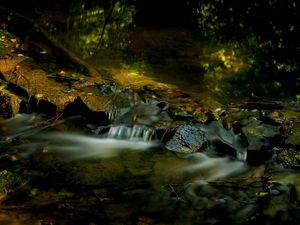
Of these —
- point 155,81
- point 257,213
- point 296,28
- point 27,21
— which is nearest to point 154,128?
point 155,81

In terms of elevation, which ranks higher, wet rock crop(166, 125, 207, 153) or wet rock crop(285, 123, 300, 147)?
wet rock crop(285, 123, 300, 147)

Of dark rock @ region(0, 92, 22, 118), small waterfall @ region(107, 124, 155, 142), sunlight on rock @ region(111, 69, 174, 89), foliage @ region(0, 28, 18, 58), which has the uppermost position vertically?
foliage @ region(0, 28, 18, 58)

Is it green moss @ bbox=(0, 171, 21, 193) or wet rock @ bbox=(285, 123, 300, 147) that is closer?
green moss @ bbox=(0, 171, 21, 193)

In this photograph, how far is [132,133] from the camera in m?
6.68

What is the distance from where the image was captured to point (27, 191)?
4.85 metres

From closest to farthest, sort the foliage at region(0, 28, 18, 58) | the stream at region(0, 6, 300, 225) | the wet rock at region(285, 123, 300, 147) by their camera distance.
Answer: the stream at region(0, 6, 300, 225)
the wet rock at region(285, 123, 300, 147)
the foliage at region(0, 28, 18, 58)

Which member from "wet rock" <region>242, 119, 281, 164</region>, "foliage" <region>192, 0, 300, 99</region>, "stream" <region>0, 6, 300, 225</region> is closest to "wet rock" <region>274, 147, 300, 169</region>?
"stream" <region>0, 6, 300, 225</region>

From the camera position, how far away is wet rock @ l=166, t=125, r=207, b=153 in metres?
6.21

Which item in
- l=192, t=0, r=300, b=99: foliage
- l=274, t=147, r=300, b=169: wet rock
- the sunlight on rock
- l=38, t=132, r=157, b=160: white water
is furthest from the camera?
l=192, t=0, r=300, b=99: foliage

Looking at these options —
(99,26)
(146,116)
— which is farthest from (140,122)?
(99,26)

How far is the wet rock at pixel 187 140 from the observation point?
6.21 m

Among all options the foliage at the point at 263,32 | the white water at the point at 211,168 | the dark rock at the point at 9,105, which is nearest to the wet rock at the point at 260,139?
the white water at the point at 211,168

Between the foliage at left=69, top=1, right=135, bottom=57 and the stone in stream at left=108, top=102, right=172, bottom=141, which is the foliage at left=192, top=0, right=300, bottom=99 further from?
the stone in stream at left=108, top=102, right=172, bottom=141

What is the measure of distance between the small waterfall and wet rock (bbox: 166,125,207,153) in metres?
0.39
